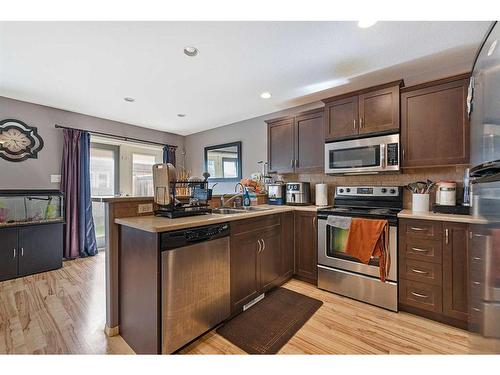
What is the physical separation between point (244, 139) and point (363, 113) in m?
2.12

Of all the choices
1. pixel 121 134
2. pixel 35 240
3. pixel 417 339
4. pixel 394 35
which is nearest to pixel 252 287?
pixel 417 339

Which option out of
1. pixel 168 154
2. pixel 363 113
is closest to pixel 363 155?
pixel 363 113

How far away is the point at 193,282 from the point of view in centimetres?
157

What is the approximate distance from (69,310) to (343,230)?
2.82 m

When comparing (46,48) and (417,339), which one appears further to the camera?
(46,48)

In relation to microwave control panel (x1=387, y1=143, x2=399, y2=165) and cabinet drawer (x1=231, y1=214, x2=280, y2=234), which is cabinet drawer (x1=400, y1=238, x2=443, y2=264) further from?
cabinet drawer (x1=231, y1=214, x2=280, y2=234)

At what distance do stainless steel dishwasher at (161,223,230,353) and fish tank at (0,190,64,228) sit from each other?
9.42 feet

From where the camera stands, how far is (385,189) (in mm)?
2516

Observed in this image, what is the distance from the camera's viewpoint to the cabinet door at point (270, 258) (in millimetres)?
2273

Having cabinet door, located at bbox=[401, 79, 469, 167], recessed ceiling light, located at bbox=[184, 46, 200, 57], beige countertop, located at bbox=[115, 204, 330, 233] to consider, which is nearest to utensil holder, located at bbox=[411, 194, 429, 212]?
cabinet door, located at bbox=[401, 79, 469, 167]

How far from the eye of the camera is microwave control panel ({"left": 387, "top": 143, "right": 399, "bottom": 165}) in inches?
89.7

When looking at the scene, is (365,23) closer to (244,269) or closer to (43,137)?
(244,269)
